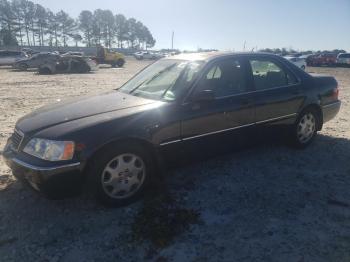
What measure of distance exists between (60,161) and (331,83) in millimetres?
4700

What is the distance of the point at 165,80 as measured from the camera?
413cm

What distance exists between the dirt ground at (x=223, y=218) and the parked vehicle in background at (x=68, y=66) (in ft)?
64.6

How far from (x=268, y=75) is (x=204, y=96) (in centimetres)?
153

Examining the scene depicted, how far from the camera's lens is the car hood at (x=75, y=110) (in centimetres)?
341

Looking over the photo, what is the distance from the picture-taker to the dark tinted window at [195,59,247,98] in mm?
4008

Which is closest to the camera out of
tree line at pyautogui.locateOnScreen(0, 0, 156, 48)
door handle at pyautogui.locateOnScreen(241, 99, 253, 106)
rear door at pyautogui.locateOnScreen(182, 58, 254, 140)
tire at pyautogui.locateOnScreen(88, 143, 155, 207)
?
tire at pyautogui.locateOnScreen(88, 143, 155, 207)

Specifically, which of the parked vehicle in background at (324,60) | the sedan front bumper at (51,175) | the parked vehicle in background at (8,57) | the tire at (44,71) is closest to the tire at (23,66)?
the parked vehicle in background at (8,57)

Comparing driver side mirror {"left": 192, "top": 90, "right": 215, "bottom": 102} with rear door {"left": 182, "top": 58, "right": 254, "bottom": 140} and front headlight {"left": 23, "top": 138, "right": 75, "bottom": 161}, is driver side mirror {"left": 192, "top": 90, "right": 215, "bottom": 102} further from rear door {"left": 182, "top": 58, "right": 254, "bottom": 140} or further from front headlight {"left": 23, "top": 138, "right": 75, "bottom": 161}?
front headlight {"left": 23, "top": 138, "right": 75, "bottom": 161}

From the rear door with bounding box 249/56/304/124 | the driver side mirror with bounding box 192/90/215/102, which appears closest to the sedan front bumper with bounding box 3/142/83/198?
the driver side mirror with bounding box 192/90/215/102

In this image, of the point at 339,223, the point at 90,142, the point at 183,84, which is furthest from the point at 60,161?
the point at 339,223

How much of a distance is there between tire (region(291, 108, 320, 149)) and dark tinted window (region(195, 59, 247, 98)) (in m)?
1.34

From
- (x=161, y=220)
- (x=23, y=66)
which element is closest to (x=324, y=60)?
(x=23, y=66)

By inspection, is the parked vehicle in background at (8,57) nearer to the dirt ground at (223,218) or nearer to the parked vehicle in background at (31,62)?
the parked vehicle in background at (31,62)

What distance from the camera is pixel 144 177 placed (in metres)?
3.56
